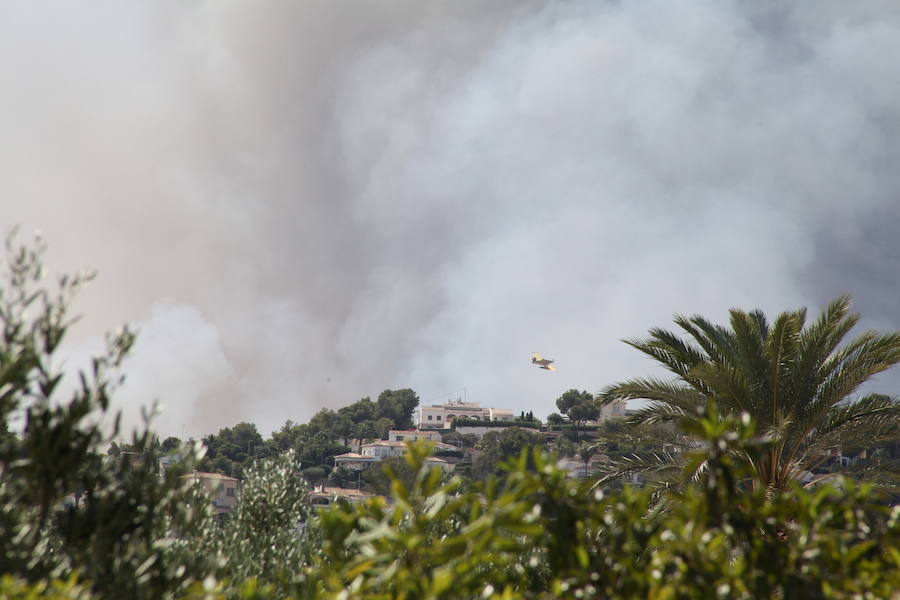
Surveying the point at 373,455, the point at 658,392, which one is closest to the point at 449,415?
the point at 373,455

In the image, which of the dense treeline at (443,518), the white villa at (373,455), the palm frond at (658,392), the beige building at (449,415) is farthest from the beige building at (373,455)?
the dense treeline at (443,518)

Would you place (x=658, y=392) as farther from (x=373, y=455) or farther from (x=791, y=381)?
(x=373, y=455)

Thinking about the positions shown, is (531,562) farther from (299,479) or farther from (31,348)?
(299,479)

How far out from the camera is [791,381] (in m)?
15.5

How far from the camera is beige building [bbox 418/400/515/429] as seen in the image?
18962cm

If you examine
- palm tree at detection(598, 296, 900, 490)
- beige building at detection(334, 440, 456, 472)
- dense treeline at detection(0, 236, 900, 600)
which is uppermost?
beige building at detection(334, 440, 456, 472)

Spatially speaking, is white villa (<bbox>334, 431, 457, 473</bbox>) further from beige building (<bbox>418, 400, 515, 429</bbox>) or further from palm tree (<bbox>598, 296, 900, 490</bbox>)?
palm tree (<bbox>598, 296, 900, 490</bbox>)

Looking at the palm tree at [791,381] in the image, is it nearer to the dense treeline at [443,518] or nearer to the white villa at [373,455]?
the dense treeline at [443,518]

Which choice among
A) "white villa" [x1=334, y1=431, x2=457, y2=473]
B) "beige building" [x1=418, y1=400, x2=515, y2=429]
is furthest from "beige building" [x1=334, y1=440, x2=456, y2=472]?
"beige building" [x1=418, y1=400, x2=515, y2=429]

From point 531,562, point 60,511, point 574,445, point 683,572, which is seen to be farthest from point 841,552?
point 574,445

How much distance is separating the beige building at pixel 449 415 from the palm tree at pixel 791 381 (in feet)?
562

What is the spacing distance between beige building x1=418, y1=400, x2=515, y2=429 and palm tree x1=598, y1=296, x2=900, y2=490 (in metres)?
171

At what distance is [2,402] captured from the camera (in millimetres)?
4418

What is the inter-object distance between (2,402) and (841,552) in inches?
173
